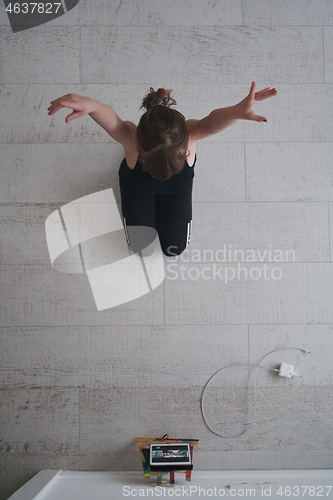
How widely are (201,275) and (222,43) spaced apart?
116cm

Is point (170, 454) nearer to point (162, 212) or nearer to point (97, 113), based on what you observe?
point (162, 212)

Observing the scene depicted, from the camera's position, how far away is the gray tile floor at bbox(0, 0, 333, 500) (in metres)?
1.81

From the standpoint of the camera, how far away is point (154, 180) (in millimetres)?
1460

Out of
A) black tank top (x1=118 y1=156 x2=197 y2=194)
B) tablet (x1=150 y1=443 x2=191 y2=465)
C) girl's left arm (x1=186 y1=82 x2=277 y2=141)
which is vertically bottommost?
tablet (x1=150 y1=443 x2=191 y2=465)

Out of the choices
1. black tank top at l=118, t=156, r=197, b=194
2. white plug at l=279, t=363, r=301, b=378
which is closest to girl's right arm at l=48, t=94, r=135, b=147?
black tank top at l=118, t=156, r=197, b=194

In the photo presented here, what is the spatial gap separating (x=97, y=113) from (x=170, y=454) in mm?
1345

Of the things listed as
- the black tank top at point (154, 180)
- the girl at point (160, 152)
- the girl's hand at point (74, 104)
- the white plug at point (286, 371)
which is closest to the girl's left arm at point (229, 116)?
the girl at point (160, 152)

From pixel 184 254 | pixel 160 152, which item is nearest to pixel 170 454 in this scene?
pixel 184 254

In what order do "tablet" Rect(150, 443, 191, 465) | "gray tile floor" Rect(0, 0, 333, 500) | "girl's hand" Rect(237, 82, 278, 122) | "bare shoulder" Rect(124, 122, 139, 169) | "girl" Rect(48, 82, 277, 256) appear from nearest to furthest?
"girl" Rect(48, 82, 277, 256)
"girl's hand" Rect(237, 82, 278, 122)
"bare shoulder" Rect(124, 122, 139, 169)
"tablet" Rect(150, 443, 191, 465)
"gray tile floor" Rect(0, 0, 333, 500)

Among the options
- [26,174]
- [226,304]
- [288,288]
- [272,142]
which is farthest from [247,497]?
[26,174]

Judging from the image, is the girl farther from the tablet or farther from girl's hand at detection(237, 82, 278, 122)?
the tablet

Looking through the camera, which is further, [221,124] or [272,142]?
[272,142]

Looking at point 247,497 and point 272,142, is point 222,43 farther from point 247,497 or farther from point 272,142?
point 247,497

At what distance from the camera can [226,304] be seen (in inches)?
74.2
